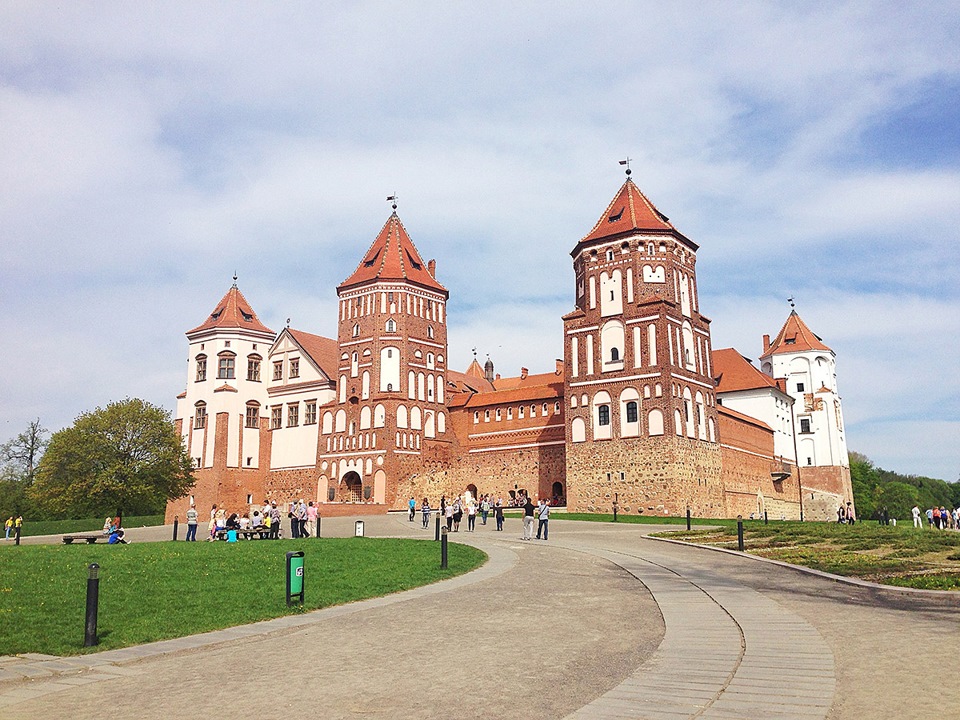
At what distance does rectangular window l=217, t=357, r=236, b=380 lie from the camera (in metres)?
67.2

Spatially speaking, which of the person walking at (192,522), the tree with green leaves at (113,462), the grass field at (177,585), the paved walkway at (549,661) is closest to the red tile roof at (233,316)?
the tree with green leaves at (113,462)

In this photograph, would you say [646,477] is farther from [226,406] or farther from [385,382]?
[226,406]

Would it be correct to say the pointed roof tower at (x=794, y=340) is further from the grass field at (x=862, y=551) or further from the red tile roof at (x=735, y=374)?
the grass field at (x=862, y=551)

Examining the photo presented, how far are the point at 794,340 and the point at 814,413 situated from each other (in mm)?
8335

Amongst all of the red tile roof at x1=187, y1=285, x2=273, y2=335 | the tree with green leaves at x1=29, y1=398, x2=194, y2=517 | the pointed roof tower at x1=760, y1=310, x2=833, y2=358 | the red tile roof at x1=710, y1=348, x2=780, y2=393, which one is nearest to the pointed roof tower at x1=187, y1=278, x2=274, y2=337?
the red tile roof at x1=187, y1=285, x2=273, y2=335

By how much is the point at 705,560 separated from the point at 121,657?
48.3ft

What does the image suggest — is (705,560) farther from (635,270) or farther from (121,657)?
(635,270)

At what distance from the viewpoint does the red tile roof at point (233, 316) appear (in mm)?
68250

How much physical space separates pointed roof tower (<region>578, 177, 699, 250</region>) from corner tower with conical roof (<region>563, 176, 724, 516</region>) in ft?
0.31

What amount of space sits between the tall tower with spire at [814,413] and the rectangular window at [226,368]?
52.0m

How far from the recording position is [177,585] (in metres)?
15.4

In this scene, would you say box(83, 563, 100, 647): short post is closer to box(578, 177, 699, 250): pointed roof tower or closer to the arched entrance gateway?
box(578, 177, 699, 250): pointed roof tower

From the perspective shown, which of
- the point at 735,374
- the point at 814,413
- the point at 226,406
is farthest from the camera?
the point at 814,413

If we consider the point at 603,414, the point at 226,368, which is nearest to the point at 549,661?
the point at 603,414
